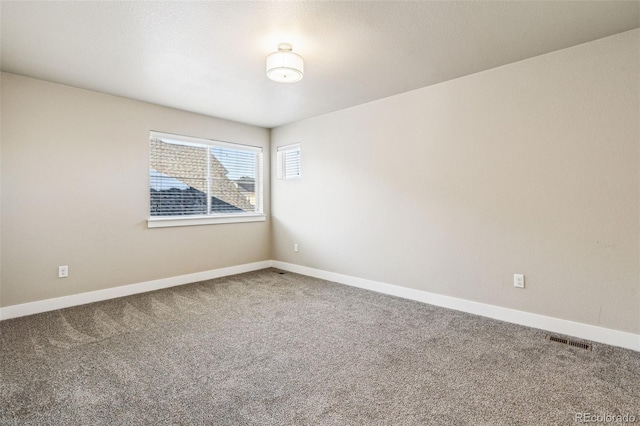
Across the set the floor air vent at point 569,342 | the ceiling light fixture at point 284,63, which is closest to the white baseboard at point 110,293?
the ceiling light fixture at point 284,63

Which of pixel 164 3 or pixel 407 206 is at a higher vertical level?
pixel 164 3

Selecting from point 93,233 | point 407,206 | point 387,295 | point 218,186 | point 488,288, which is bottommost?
point 387,295

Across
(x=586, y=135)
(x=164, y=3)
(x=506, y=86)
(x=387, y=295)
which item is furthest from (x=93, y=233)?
(x=586, y=135)

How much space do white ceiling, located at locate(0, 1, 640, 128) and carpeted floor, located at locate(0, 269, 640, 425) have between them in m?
2.42

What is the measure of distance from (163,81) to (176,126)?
3.51 ft

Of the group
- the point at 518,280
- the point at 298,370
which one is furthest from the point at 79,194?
the point at 518,280

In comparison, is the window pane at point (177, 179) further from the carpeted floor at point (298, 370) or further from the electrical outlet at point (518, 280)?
the electrical outlet at point (518, 280)

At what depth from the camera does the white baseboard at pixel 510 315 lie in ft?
8.06

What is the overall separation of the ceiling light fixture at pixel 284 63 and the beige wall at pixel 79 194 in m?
2.29

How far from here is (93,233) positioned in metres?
3.62

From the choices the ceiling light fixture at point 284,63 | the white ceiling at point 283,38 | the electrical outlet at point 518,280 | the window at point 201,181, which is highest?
the white ceiling at point 283,38

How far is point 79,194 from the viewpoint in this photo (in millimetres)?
3514

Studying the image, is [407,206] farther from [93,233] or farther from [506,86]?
[93,233]

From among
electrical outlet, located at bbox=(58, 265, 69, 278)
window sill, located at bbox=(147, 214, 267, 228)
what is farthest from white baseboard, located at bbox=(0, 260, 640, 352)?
window sill, located at bbox=(147, 214, 267, 228)
